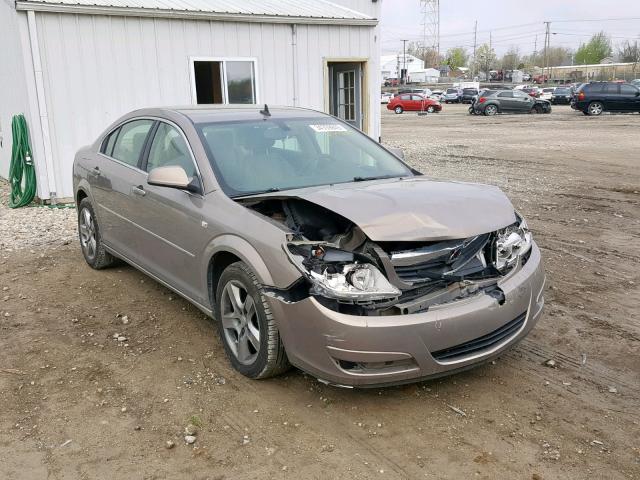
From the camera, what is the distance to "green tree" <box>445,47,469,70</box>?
13888 cm

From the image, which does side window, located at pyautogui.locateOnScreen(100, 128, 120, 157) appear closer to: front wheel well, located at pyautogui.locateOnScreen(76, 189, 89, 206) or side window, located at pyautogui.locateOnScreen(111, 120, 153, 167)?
side window, located at pyautogui.locateOnScreen(111, 120, 153, 167)

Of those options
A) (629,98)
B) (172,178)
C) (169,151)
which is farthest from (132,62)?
(629,98)

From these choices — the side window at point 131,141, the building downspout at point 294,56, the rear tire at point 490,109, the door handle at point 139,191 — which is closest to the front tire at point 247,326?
the door handle at point 139,191

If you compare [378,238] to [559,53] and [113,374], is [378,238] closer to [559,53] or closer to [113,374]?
[113,374]

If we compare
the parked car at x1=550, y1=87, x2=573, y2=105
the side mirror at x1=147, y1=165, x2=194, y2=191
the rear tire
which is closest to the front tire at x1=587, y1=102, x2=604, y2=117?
the rear tire

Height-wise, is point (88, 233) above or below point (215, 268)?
below

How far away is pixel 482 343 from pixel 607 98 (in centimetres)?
3179

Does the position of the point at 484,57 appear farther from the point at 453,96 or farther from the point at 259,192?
the point at 259,192

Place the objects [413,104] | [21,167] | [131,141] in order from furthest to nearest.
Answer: [413,104] < [21,167] < [131,141]

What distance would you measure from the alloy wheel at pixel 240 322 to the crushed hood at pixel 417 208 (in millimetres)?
657

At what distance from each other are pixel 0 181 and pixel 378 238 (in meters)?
11.3

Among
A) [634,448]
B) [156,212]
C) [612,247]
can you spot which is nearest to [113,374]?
[156,212]

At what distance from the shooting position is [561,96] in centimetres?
4419

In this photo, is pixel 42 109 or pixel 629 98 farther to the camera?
pixel 629 98
